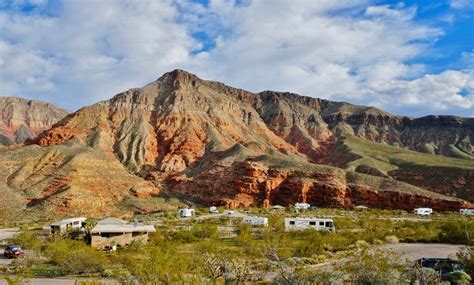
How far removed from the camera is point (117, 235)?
136 feet

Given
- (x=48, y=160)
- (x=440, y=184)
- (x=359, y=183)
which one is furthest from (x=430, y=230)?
(x=48, y=160)

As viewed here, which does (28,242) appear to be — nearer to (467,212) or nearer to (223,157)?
(467,212)

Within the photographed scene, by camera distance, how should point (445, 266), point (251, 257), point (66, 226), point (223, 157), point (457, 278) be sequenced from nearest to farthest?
point (457, 278), point (445, 266), point (251, 257), point (66, 226), point (223, 157)

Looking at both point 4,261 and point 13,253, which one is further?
point 13,253

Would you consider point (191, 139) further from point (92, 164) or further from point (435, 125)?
point (435, 125)

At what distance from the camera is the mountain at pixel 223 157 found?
267 ft

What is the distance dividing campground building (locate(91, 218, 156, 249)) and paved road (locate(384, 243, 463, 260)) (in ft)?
73.7

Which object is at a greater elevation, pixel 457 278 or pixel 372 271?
pixel 372 271

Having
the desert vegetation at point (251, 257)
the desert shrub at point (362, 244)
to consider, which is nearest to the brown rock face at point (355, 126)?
the desert vegetation at point (251, 257)

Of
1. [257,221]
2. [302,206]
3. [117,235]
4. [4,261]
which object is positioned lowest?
[4,261]

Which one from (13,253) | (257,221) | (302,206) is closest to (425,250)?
(257,221)

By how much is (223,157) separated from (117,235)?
214ft

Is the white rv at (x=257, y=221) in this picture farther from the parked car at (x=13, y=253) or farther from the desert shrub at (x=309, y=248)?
the parked car at (x=13, y=253)

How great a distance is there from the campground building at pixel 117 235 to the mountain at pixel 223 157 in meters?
32.8
